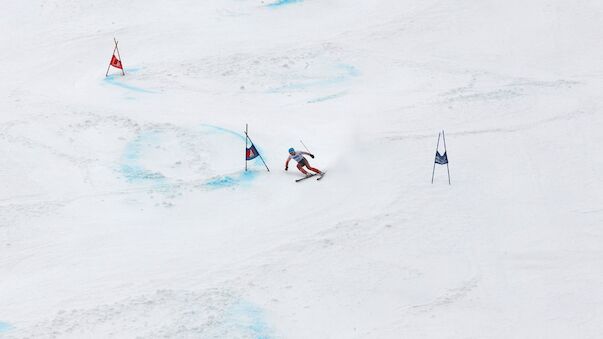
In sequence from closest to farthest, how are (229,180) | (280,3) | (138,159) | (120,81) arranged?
(229,180), (138,159), (120,81), (280,3)

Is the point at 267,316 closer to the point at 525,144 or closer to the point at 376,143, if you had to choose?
the point at 376,143

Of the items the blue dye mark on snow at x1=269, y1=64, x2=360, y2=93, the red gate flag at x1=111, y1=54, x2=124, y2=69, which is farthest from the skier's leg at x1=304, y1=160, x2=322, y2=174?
the red gate flag at x1=111, y1=54, x2=124, y2=69

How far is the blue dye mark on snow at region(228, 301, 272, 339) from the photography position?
1309cm

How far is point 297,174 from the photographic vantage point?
1684 cm

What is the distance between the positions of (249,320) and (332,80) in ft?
29.8

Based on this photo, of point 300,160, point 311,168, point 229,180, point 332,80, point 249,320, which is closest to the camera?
point 249,320

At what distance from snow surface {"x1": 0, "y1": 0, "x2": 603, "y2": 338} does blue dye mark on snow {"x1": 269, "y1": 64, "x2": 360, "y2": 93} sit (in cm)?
7

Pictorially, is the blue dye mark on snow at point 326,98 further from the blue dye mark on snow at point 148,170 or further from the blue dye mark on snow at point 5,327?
the blue dye mark on snow at point 5,327

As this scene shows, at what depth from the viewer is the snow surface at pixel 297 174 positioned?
1366 centimetres

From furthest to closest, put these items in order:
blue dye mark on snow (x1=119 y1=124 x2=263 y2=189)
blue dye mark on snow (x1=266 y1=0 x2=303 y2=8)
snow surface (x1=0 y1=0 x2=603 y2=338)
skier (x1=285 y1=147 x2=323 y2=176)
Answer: blue dye mark on snow (x1=266 y1=0 x2=303 y2=8)
blue dye mark on snow (x1=119 y1=124 x2=263 y2=189)
skier (x1=285 y1=147 x2=323 y2=176)
snow surface (x1=0 y1=0 x2=603 y2=338)

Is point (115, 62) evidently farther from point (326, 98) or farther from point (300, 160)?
point (300, 160)

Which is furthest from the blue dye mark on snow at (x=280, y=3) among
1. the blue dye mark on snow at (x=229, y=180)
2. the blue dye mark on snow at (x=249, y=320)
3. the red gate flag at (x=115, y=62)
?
the blue dye mark on snow at (x=249, y=320)

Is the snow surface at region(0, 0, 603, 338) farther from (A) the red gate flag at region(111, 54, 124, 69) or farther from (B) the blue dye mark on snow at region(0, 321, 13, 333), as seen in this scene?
(A) the red gate flag at region(111, 54, 124, 69)

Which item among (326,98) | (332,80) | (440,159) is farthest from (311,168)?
(332,80)
